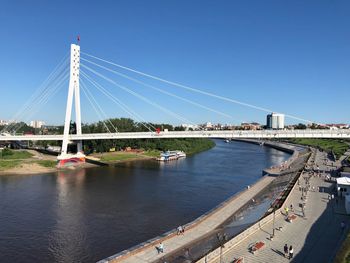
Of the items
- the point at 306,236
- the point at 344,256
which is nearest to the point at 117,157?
the point at 306,236

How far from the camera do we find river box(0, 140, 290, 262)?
47.7ft

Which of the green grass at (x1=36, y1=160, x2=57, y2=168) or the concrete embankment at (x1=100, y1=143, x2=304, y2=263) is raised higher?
the green grass at (x1=36, y1=160, x2=57, y2=168)

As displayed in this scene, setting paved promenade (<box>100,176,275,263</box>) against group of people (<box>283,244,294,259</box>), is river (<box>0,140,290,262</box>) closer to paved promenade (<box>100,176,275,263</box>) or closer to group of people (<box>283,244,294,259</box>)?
Answer: paved promenade (<box>100,176,275,263</box>)

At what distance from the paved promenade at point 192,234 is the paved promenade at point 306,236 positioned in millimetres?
2287

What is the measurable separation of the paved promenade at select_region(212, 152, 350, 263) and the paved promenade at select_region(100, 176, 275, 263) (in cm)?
229

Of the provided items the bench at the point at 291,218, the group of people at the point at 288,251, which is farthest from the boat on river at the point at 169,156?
the group of people at the point at 288,251

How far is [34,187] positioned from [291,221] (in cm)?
1975

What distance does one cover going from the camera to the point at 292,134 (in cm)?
3250

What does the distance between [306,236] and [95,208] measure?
1216cm

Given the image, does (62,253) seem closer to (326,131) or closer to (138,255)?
(138,255)

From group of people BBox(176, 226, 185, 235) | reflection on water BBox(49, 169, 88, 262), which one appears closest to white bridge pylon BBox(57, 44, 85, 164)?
reflection on water BBox(49, 169, 88, 262)

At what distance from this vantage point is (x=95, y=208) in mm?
20547

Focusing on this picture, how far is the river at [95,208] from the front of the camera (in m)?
14.5

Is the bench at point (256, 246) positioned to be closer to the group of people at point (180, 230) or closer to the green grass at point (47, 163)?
the group of people at point (180, 230)
